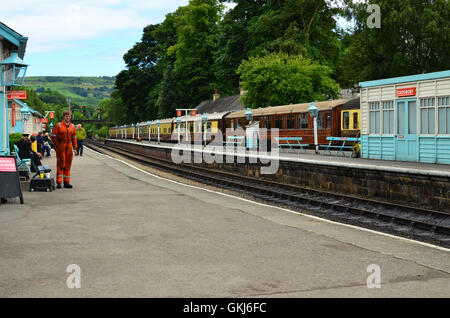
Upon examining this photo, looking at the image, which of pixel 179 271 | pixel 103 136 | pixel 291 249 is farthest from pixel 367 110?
pixel 103 136

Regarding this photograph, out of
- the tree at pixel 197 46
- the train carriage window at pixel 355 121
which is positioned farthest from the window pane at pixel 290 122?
the tree at pixel 197 46

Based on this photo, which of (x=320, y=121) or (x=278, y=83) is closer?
(x=320, y=121)

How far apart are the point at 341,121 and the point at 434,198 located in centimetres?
1653

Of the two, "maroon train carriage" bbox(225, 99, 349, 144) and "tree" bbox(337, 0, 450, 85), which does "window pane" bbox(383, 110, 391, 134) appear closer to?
"maroon train carriage" bbox(225, 99, 349, 144)

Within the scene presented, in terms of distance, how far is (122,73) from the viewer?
3438 inches

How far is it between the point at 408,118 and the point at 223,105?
42741 millimetres

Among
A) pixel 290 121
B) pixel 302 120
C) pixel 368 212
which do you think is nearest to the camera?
pixel 368 212

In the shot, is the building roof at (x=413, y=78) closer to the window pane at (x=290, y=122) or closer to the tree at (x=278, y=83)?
the window pane at (x=290, y=122)

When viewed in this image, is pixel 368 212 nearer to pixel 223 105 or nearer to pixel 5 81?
pixel 5 81

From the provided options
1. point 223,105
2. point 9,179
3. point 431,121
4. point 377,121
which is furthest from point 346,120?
point 223,105

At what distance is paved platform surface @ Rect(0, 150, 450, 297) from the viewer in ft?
16.5

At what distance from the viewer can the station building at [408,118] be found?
1773 cm

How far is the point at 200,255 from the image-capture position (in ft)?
21.1

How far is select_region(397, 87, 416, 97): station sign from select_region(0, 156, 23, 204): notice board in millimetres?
13663
